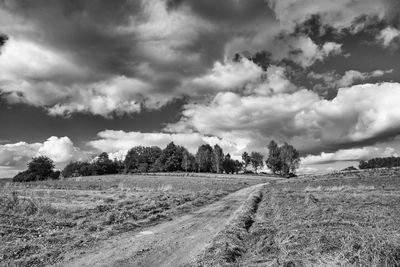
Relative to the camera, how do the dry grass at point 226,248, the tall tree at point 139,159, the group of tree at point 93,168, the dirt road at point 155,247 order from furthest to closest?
the tall tree at point 139,159 → the group of tree at point 93,168 → the dirt road at point 155,247 → the dry grass at point 226,248

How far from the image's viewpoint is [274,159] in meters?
154

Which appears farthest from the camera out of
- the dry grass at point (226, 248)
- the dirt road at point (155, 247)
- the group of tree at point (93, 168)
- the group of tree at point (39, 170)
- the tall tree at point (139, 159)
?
the tall tree at point (139, 159)

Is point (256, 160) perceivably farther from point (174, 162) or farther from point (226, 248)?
point (226, 248)

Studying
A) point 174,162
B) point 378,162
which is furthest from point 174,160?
point 378,162

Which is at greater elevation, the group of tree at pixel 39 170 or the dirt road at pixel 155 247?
the group of tree at pixel 39 170

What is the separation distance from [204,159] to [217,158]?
724 centimetres

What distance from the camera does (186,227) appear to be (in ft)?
50.2

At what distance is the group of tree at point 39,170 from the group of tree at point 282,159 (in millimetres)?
101839

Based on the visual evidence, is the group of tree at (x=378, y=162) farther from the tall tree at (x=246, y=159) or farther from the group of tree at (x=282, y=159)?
the tall tree at (x=246, y=159)

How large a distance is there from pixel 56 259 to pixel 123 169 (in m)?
163

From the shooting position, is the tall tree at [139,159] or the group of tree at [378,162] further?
the tall tree at [139,159]

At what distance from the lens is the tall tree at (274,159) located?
154000 millimetres

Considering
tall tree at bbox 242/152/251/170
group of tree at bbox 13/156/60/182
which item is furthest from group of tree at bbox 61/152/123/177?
tall tree at bbox 242/152/251/170

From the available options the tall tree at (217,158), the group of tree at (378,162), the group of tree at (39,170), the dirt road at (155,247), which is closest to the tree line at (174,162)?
the tall tree at (217,158)
